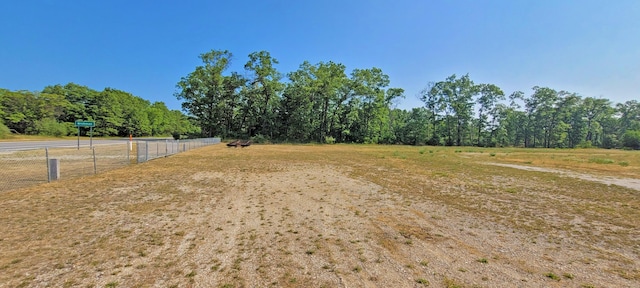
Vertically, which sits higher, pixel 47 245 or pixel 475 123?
pixel 475 123

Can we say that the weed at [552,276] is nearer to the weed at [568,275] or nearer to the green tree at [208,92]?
the weed at [568,275]

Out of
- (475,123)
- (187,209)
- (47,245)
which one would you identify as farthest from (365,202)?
(475,123)

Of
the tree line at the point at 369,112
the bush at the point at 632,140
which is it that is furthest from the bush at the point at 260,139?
the bush at the point at 632,140

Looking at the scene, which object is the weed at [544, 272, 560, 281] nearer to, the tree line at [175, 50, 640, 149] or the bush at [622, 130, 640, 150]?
the tree line at [175, 50, 640, 149]

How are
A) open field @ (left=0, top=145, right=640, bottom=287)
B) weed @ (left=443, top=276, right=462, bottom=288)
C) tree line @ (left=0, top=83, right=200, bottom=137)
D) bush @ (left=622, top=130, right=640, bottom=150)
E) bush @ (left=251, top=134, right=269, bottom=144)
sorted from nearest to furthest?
weed @ (left=443, top=276, right=462, bottom=288) → open field @ (left=0, top=145, right=640, bottom=287) → tree line @ (left=0, top=83, right=200, bottom=137) → bush @ (left=251, top=134, right=269, bottom=144) → bush @ (left=622, top=130, right=640, bottom=150)

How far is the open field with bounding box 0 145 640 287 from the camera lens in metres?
2.95

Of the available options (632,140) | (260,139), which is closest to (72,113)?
(260,139)

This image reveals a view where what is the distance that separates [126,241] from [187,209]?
182cm

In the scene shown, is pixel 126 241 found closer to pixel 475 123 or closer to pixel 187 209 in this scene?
pixel 187 209

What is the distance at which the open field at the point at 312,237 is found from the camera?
2.95 m

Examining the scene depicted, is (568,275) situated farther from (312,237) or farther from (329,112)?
(329,112)

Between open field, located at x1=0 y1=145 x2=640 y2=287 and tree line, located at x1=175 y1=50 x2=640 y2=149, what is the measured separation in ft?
127

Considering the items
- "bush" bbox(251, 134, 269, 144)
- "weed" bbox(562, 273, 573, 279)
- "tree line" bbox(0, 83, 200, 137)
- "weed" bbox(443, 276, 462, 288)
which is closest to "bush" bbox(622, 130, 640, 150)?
"bush" bbox(251, 134, 269, 144)

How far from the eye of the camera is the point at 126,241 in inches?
153
